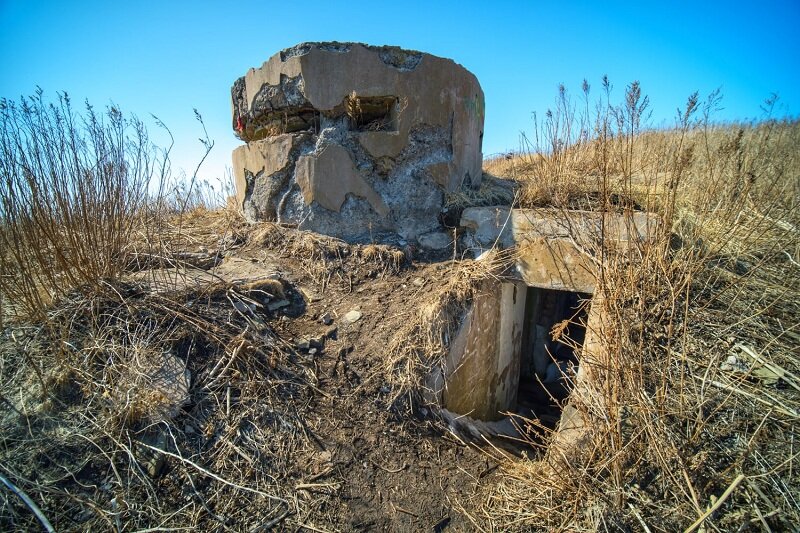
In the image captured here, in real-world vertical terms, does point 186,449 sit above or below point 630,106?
below

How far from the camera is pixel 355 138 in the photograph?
290cm

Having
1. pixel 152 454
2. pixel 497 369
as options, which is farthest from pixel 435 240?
pixel 152 454

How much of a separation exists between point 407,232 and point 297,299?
1.11 m

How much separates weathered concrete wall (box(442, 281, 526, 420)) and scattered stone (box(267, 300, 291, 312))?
3.89 ft

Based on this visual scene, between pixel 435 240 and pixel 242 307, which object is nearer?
pixel 242 307

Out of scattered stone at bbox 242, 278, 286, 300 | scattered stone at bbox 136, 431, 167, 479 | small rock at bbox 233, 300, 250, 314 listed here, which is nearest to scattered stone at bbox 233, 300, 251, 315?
small rock at bbox 233, 300, 250, 314

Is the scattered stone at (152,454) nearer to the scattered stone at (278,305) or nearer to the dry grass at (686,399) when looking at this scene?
the scattered stone at (278,305)

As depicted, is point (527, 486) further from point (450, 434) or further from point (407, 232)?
point (407, 232)

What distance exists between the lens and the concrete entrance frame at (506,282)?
232 centimetres

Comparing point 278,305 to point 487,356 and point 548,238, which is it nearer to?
point 487,356

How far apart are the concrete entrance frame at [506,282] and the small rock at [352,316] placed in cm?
63

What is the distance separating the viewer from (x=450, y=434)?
2193 mm

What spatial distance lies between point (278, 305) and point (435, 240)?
1.41 metres

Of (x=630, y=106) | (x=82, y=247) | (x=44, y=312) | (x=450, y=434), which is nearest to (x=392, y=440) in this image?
(x=450, y=434)
